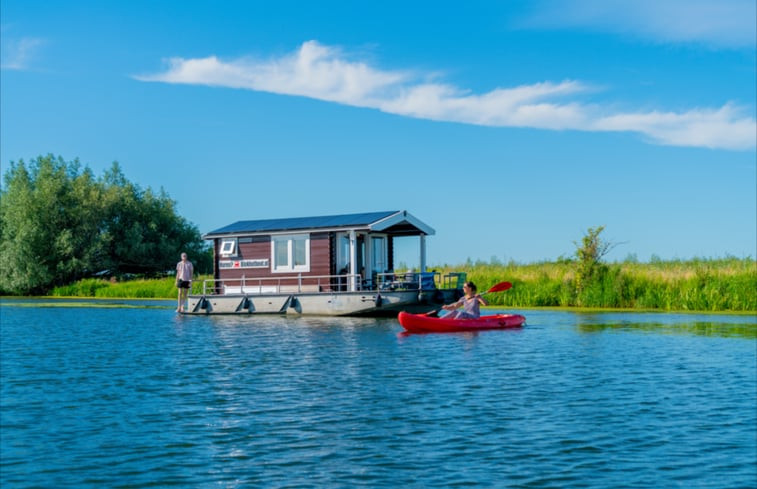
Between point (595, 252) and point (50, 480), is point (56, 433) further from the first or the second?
point (595, 252)

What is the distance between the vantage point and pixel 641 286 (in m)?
34.3

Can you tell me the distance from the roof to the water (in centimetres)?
978

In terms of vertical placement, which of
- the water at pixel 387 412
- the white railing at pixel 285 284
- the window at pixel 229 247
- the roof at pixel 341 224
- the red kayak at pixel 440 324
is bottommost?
the water at pixel 387 412

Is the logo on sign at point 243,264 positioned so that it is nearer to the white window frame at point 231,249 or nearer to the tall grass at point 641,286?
the white window frame at point 231,249

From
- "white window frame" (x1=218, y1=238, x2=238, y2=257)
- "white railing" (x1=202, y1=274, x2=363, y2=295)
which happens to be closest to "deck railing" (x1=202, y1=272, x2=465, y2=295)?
"white railing" (x1=202, y1=274, x2=363, y2=295)

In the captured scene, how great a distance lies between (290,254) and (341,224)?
306cm

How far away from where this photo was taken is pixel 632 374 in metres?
16.2

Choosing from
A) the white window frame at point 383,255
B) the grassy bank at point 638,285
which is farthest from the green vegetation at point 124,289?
the grassy bank at point 638,285

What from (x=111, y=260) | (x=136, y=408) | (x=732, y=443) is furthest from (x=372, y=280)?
(x=111, y=260)

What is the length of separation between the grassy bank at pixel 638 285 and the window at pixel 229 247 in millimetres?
1795

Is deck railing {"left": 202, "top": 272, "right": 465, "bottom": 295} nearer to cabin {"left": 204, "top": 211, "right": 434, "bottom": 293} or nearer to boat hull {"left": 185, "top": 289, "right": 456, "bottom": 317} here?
cabin {"left": 204, "top": 211, "right": 434, "bottom": 293}

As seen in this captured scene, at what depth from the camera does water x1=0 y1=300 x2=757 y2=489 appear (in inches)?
365

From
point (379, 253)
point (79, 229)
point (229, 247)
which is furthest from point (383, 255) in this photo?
point (79, 229)

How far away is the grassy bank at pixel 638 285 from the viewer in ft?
106
